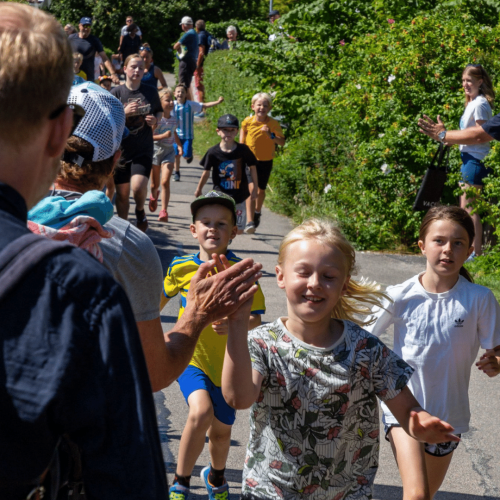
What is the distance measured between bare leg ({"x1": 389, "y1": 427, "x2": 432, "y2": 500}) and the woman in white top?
5.87m

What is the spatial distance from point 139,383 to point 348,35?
46.0ft

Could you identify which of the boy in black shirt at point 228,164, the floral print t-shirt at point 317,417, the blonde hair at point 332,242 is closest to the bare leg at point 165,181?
the boy in black shirt at point 228,164

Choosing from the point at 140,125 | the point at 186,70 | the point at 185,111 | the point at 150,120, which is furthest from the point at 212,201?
the point at 186,70

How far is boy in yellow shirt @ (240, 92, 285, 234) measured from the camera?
11461 mm

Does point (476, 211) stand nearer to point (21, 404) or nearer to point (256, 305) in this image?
point (256, 305)

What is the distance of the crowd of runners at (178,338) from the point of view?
119cm

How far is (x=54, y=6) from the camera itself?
36.9 metres

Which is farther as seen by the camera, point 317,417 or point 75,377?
point 317,417

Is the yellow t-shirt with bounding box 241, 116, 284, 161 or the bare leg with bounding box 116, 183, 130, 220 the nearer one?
the bare leg with bounding box 116, 183, 130, 220

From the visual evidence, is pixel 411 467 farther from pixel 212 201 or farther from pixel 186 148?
pixel 186 148

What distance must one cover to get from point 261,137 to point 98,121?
9.44m

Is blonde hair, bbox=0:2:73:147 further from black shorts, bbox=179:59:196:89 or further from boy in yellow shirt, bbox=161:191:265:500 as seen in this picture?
black shorts, bbox=179:59:196:89

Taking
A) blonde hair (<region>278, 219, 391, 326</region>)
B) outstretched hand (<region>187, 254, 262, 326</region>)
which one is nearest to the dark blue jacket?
outstretched hand (<region>187, 254, 262, 326</region>)

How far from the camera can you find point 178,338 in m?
2.32
